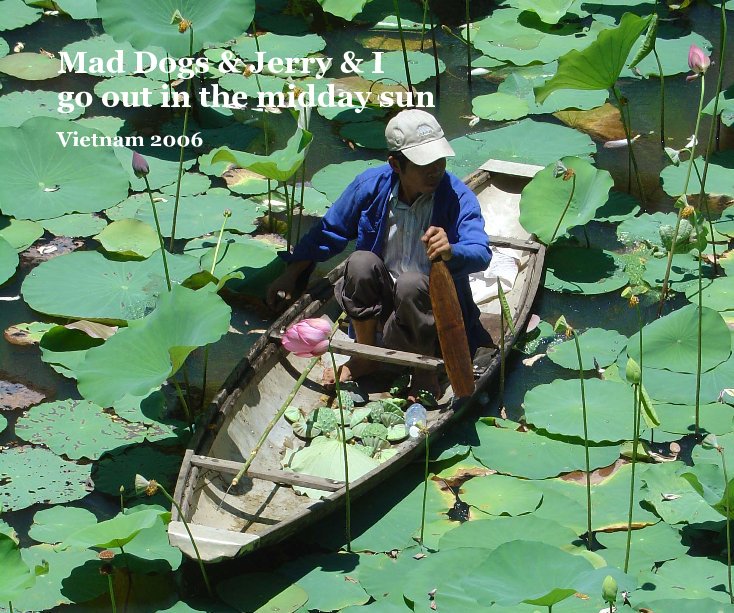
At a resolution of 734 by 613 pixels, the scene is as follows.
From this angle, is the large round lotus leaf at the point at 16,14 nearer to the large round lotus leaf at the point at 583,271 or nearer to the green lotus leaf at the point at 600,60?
the green lotus leaf at the point at 600,60

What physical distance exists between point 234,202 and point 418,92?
2.15 metres

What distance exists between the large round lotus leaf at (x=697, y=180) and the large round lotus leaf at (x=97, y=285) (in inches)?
111

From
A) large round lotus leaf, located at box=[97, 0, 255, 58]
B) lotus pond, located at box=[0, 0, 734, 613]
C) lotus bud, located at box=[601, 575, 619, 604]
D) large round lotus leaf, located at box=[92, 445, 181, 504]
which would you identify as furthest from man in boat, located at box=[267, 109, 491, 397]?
large round lotus leaf, located at box=[97, 0, 255, 58]

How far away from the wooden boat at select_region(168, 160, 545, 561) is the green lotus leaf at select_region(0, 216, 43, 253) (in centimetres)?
189

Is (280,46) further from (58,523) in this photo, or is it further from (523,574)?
(523,574)

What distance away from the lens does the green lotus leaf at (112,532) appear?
3.96 m

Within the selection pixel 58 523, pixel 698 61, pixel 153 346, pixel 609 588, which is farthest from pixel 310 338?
pixel 698 61

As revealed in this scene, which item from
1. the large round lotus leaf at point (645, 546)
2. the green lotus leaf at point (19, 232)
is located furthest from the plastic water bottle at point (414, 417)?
the green lotus leaf at point (19, 232)

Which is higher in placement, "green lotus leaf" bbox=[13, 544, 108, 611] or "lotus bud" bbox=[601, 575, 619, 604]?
"lotus bud" bbox=[601, 575, 619, 604]

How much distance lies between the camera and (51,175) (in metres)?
6.59

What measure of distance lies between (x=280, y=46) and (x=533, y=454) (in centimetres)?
475

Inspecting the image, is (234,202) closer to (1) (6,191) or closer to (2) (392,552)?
(1) (6,191)

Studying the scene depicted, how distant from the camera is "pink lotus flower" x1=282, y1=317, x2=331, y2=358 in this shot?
4.51 m

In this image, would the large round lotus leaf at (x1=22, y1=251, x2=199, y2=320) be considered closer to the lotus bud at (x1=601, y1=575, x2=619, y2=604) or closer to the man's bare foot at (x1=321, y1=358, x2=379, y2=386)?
the man's bare foot at (x1=321, y1=358, x2=379, y2=386)
